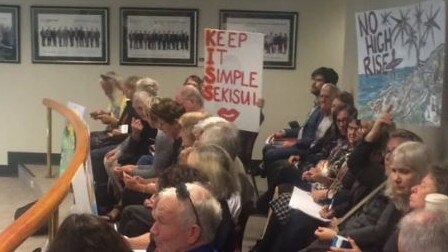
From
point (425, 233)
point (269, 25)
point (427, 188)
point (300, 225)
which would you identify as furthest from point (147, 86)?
point (425, 233)

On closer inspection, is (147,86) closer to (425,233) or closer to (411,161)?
(411,161)

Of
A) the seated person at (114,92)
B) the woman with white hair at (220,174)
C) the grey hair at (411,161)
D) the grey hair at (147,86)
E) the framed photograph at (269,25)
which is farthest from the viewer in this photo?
the framed photograph at (269,25)

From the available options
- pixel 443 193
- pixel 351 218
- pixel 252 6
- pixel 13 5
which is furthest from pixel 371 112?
pixel 13 5

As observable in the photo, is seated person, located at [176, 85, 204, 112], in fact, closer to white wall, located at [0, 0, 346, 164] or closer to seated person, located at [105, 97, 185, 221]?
seated person, located at [105, 97, 185, 221]

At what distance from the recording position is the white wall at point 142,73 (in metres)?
7.31

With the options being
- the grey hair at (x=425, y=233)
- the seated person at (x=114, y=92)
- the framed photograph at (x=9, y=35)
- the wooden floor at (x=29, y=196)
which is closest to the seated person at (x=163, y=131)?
the wooden floor at (x=29, y=196)

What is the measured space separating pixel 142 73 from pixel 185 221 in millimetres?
5362

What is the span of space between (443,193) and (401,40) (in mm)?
1024

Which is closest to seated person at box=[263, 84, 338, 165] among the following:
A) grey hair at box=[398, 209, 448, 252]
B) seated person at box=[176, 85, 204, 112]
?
seated person at box=[176, 85, 204, 112]

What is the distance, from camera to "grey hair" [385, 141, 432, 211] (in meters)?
2.68

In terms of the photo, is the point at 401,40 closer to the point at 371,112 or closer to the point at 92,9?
the point at 371,112

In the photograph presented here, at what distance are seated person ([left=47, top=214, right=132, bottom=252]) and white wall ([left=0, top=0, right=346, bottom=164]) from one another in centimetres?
592

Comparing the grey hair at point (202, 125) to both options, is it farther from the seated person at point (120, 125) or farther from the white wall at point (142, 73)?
the white wall at point (142, 73)

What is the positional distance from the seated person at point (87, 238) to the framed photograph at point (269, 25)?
5842 millimetres
